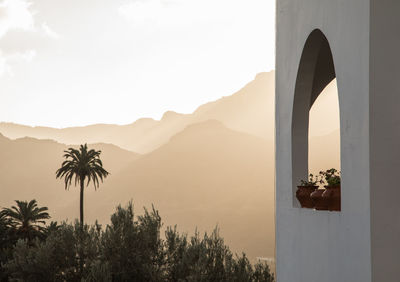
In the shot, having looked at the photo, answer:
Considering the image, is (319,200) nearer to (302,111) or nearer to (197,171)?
(302,111)

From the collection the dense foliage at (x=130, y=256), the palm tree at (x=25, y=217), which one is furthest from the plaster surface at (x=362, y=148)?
the palm tree at (x=25, y=217)

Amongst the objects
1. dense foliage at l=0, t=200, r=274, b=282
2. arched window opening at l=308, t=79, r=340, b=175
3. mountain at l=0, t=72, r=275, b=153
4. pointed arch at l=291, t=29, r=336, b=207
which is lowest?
dense foliage at l=0, t=200, r=274, b=282

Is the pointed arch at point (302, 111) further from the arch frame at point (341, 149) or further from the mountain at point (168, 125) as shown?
the mountain at point (168, 125)

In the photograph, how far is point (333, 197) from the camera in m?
6.29

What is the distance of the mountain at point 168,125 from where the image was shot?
161 m

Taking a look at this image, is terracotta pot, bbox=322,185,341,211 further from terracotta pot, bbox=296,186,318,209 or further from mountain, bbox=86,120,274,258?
mountain, bbox=86,120,274,258

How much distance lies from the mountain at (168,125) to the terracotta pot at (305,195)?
5557 inches

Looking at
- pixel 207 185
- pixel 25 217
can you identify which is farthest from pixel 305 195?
pixel 207 185

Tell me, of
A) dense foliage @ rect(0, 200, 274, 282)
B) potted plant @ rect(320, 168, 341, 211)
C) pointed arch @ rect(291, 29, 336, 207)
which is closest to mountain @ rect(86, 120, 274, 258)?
dense foliage @ rect(0, 200, 274, 282)

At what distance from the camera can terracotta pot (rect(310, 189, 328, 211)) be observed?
645cm

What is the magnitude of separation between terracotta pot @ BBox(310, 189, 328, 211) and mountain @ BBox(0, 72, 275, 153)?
141707 mm

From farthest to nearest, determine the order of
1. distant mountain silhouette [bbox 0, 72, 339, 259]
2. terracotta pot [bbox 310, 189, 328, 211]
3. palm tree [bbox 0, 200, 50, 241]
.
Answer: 1. distant mountain silhouette [bbox 0, 72, 339, 259]
2. palm tree [bbox 0, 200, 50, 241]
3. terracotta pot [bbox 310, 189, 328, 211]

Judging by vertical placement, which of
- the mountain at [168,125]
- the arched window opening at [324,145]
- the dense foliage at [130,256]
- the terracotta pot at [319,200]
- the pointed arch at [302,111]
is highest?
the mountain at [168,125]

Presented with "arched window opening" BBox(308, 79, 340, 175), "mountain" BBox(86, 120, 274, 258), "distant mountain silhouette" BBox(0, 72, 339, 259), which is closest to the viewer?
"arched window opening" BBox(308, 79, 340, 175)
